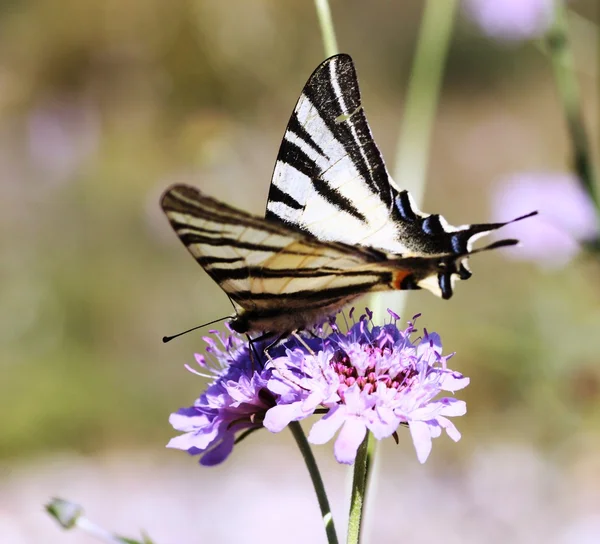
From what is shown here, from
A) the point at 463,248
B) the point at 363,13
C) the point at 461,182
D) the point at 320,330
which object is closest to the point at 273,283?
the point at 320,330

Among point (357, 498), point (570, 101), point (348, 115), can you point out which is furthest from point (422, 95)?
point (357, 498)

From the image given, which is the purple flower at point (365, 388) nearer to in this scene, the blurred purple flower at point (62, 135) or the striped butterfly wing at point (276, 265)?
the striped butterfly wing at point (276, 265)

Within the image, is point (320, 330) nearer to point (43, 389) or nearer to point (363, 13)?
point (43, 389)

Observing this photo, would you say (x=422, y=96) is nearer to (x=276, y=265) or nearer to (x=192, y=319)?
(x=276, y=265)

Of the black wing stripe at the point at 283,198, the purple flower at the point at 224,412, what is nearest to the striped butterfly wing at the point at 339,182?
the black wing stripe at the point at 283,198

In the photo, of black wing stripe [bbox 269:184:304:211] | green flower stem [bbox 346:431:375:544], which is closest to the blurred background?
black wing stripe [bbox 269:184:304:211]

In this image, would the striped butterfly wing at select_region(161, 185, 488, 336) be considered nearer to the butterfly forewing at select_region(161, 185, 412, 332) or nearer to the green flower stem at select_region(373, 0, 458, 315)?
the butterfly forewing at select_region(161, 185, 412, 332)
